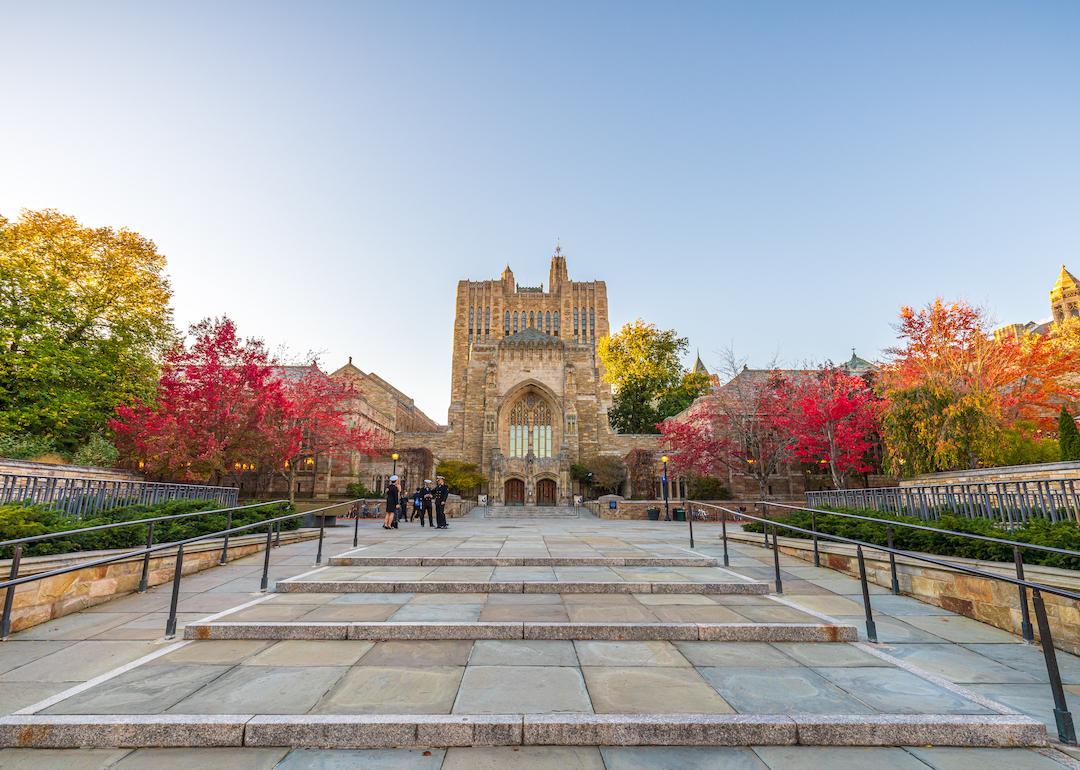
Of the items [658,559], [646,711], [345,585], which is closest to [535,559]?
[658,559]

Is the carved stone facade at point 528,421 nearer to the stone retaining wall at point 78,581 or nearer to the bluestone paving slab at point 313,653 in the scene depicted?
the stone retaining wall at point 78,581

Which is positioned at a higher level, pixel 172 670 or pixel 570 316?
pixel 570 316

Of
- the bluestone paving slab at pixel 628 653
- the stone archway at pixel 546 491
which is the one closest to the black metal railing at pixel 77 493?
the bluestone paving slab at pixel 628 653

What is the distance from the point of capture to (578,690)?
346cm

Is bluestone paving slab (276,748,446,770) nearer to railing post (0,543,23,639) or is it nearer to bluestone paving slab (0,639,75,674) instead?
bluestone paving slab (0,639,75,674)

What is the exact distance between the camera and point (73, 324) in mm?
19578

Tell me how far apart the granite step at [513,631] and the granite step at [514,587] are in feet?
5.04

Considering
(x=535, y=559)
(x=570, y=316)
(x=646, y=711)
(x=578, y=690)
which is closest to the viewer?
(x=646, y=711)

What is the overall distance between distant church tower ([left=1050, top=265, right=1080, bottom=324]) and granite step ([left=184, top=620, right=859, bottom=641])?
3455 inches

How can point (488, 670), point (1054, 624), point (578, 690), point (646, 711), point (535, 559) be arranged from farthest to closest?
point (535, 559), point (1054, 624), point (488, 670), point (578, 690), point (646, 711)

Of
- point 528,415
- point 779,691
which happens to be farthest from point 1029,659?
point 528,415

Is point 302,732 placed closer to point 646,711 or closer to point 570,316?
point 646,711

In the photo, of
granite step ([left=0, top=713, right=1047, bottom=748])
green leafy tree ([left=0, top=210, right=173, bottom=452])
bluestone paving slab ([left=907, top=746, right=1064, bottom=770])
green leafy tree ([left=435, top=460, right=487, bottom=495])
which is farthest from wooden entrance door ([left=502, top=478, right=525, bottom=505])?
bluestone paving slab ([left=907, top=746, right=1064, bottom=770])

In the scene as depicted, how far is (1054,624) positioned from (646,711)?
195 inches
